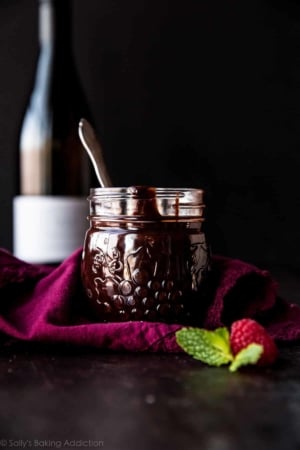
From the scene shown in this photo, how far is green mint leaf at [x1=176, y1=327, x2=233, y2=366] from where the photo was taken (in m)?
0.55

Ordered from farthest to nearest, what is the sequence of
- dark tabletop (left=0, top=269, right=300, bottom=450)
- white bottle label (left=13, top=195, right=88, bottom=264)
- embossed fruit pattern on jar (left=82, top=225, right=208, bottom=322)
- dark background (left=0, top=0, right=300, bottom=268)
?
dark background (left=0, top=0, right=300, bottom=268) < white bottle label (left=13, top=195, right=88, bottom=264) < embossed fruit pattern on jar (left=82, top=225, right=208, bottom=322) < dark tabletop (left=0, top=269, right=300, bottom=450)

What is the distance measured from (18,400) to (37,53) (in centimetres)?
93

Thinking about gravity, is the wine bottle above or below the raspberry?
above

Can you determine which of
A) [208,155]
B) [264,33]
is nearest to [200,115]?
[208,155]

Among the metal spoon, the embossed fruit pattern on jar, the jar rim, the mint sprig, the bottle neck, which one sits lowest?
the mint sprig

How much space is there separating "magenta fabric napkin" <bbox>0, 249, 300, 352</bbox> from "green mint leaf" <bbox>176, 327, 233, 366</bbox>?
0.13ft

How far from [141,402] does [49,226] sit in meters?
0.58

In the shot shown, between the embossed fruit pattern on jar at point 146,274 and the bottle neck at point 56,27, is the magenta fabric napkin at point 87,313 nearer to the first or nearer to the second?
the embossed fruit pattern on jar at point 146,274

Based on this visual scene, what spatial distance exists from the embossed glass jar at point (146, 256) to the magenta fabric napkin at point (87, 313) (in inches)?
1.1

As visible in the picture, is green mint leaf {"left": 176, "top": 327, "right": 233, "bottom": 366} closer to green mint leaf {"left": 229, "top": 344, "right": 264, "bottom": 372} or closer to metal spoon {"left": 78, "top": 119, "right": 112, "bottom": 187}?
green mint leaf {"left": 229, "top": 344, "right": 264, "bottom": 372}

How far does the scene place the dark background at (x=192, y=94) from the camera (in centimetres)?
125

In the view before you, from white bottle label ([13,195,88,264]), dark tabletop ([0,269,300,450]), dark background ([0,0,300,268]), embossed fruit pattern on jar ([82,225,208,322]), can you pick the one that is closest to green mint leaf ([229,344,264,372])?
dark tabletop ([0,269,300,450])

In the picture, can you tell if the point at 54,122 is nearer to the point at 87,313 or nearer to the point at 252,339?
the point at 87,313

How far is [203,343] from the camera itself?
548 millimetres
